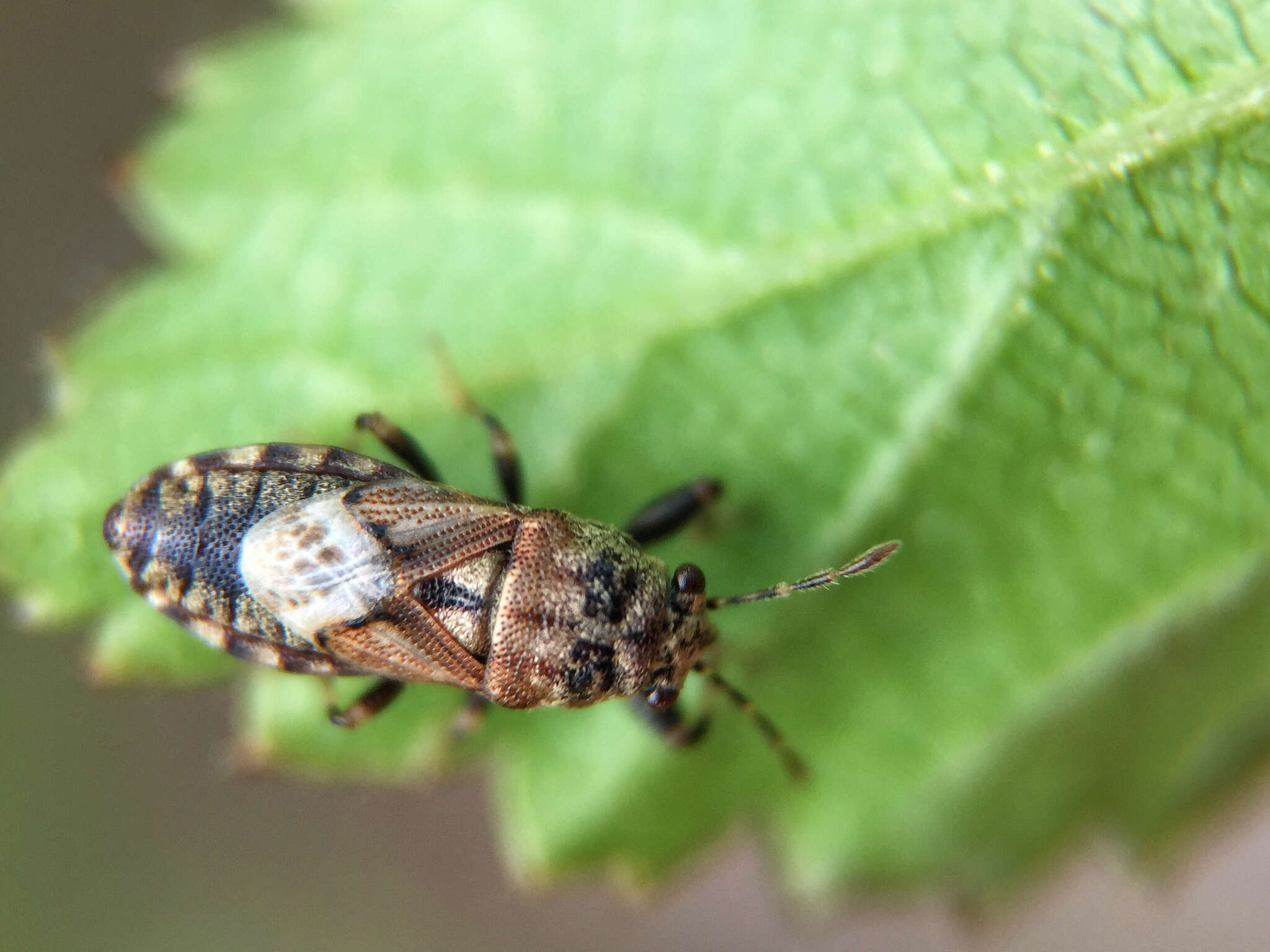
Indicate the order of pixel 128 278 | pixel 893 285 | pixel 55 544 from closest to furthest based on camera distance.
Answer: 1. pixel 893 285
2. pixel 55 544
3. pixel 128 278

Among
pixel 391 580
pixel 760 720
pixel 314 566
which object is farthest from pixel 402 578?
pixel 760 720

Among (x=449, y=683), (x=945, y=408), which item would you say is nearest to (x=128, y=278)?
(x=449, y=683)

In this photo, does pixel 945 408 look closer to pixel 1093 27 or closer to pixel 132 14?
pixel 1093 27

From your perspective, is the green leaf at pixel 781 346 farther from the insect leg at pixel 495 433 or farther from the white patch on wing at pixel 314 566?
the white patch on wing at pixel 314 566

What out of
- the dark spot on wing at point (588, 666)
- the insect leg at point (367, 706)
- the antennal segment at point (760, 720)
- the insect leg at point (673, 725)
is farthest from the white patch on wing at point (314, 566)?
the antennal segment at point (760, 720)

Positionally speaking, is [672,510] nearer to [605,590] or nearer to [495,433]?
[605,590]

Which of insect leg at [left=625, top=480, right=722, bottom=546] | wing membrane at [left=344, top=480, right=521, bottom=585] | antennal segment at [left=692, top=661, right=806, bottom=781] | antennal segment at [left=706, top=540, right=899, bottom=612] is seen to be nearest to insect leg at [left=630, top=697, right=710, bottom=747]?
antennal segment at [left=692, top=661, right=806, bottom=781]
